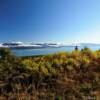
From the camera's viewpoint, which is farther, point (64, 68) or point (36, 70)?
point (64, 68)

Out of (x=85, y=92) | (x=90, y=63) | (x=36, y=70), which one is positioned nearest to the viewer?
(x=85, y=92)

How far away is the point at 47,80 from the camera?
9031 mm

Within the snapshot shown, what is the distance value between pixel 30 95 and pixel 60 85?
3.75ft

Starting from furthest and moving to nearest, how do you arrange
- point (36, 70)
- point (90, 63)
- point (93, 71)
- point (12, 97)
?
point (90, 63) → point (93, 71) → point (36, 70) → point (12, 97)

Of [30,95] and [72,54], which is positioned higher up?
[72,54]

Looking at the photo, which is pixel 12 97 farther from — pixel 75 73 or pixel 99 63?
pixel 99 63

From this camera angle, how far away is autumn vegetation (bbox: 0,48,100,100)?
798cm

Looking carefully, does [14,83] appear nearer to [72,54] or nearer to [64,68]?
[64,68]

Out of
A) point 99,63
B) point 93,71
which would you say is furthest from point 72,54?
point 93,71

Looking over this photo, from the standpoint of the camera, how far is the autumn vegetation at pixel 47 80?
7984mm

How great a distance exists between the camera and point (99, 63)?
12.0 meters

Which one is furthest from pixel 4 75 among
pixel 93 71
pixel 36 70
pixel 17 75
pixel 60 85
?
pixel 93 71

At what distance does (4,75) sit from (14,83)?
49 cm

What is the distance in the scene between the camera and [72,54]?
13398mm
